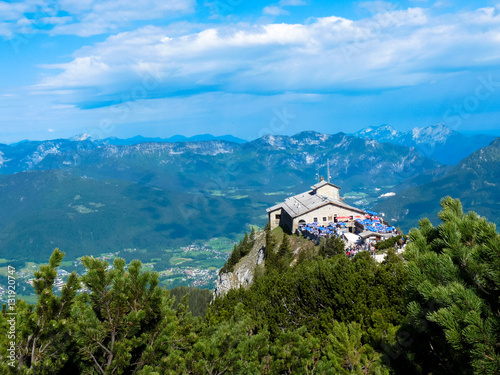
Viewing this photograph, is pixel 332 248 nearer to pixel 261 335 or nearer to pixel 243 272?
pixel 243 272

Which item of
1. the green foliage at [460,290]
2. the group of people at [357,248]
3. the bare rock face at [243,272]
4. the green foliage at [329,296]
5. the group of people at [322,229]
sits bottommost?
the bare rock face at [243,272]

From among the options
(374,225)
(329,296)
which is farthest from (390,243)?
(329,296)

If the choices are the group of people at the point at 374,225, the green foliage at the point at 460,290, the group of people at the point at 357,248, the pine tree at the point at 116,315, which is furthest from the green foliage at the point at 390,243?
the pine tree at the point at 116,315

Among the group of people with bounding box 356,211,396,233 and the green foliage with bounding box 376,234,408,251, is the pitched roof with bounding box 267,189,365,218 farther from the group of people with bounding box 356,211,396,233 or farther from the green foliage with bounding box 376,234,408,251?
the green foliage with bounding box 376,234,408,251

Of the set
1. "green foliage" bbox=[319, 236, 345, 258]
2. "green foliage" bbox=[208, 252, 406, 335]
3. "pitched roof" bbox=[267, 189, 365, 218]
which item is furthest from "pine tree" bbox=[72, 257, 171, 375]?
"pitched roof" bbox=[267, 189, 365, 218]

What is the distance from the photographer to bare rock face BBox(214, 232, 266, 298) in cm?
5744

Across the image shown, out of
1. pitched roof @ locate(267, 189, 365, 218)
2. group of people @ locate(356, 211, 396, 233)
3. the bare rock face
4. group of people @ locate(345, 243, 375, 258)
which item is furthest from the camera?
pitched roof @ locate(267, 189, 365, 218)

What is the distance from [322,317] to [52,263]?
600 inches

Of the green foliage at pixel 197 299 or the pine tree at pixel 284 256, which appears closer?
the pine tree at pixel 284 256

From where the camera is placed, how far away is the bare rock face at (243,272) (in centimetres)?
5744

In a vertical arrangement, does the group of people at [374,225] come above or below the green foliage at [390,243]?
below

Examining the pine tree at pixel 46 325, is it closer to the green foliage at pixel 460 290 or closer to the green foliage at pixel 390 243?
the green foliage at pixel 460 290

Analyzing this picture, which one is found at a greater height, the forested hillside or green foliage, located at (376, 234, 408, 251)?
the forested hillside

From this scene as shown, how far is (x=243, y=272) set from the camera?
60.4 meters
